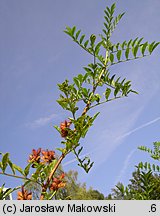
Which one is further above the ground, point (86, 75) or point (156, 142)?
point (156, 142)

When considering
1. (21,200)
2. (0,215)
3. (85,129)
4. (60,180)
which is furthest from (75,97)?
(0,215)

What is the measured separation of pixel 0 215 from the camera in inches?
37.8

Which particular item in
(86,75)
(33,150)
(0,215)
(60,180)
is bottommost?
(0,215)

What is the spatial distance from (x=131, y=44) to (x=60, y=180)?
31.0 inches

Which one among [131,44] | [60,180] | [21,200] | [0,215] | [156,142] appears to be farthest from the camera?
[156,142]

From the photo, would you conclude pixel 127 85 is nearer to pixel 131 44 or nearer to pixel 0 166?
pixel 131 44

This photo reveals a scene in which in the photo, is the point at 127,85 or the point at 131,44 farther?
the point at 131,44

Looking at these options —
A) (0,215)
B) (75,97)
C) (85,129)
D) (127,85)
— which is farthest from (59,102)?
(0,215)

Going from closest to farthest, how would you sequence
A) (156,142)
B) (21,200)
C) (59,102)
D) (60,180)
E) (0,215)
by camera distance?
1. (0,215)
2. (21,200)
3. (60,180)
4. (59,102)
5. (156,142)

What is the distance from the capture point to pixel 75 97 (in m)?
1.47

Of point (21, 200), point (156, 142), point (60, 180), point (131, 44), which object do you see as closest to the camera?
point (21, 200)

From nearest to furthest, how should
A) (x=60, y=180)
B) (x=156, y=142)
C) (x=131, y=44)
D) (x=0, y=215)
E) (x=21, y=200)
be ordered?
(x=0, y=215) → (x=21, y=200) → (x=60, y=180) → (x=131, y=44) → (x=156, y=142)

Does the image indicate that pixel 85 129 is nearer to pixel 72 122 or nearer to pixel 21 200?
pixel 72 122

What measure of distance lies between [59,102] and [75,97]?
78mm
